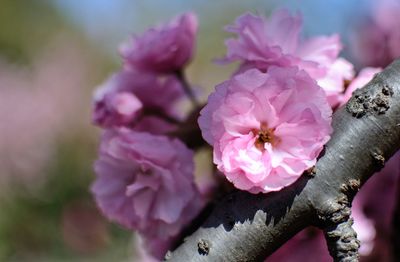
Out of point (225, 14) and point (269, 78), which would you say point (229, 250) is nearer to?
point (269, 78)

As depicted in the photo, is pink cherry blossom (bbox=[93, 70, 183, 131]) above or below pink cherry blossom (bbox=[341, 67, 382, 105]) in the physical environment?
below

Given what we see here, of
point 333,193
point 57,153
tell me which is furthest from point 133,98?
point 57,153

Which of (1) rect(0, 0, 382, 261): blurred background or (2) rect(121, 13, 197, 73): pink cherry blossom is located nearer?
(2) rect(121, 13, 197, 73): pink cherry blossom

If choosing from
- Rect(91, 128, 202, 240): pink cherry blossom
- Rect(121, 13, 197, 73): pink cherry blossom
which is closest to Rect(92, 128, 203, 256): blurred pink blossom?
Rect(91, 128, 202, 240): pink cherry blossom

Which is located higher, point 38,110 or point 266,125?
point 266,125

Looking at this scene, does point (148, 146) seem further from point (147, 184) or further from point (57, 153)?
point (57, 153)

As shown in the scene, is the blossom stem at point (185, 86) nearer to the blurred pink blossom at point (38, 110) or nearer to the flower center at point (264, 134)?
the flower center at point (264, 134)

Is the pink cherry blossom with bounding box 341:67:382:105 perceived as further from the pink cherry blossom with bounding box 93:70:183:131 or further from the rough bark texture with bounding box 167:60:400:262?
the pink cherry blossom with bounding box 93:70:183:131
